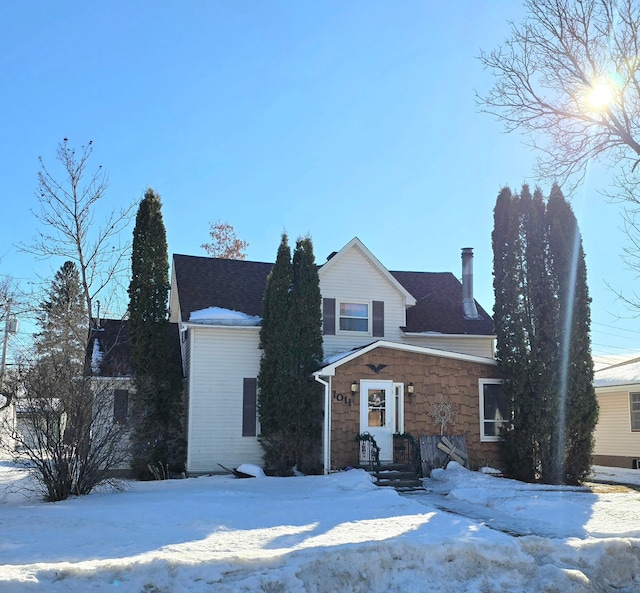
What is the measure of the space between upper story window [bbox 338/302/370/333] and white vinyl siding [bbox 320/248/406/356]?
0.11m

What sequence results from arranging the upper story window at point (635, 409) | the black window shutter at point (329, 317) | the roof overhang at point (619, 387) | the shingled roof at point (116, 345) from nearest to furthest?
the shingled roof at point (116, 345) → the black window shutter at point (329, 317) → the roof overhang at point (619, 387) → the upper story window at point (635, 409)

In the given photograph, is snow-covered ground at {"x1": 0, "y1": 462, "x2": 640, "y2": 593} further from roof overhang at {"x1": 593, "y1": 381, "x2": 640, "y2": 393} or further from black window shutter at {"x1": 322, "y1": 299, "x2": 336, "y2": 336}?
roof overhang at {"x1": 593, "y1": 381, "x2": 640, "y2": 393}

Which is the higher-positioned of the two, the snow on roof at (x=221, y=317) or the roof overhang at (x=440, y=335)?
the snow on roof at (x=221, y=317)

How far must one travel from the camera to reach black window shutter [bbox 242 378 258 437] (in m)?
19.3

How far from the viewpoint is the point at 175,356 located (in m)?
21.2

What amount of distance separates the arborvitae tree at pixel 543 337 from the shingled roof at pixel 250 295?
3.77 metres

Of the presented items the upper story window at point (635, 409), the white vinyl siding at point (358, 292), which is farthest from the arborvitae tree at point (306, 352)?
the upper story window at point (635, 409)

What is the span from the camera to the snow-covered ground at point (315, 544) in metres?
6.56

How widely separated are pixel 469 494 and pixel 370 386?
5107 mm

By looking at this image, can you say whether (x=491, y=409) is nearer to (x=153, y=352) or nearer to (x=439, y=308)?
(x=439, y=308)

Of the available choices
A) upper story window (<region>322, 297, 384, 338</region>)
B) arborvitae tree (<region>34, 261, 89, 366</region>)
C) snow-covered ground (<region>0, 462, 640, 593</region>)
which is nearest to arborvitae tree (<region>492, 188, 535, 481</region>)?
upper story window (<region>322, 297, 384, 338</region>)

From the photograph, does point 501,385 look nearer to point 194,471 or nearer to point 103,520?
point 194,471

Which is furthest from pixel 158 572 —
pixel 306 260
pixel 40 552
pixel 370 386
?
pixel 306 260

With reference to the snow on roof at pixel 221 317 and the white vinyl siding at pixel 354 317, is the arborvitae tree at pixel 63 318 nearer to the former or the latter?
the snow on roof at pixel 221 317
